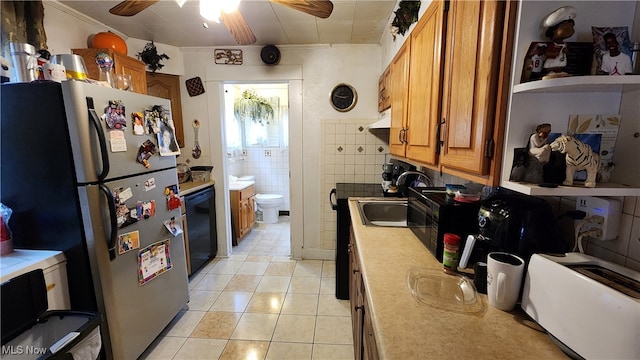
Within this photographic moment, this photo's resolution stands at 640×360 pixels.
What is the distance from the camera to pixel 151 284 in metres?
1.69

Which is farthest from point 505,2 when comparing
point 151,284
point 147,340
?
point 147,340

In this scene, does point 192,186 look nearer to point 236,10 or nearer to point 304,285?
point 304,285

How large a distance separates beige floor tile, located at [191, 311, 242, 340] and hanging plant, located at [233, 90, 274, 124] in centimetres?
313

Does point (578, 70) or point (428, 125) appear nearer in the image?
point (578, 70)

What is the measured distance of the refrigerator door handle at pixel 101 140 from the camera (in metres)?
1.28

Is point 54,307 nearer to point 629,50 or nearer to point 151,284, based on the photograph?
point 151,284

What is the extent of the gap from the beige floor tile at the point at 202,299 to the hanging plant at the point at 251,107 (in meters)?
2.87

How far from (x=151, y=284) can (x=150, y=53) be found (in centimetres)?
223

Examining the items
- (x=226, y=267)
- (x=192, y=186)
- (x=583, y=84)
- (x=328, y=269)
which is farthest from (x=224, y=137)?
(x=583, y=84)

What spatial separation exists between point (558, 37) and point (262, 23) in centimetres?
217

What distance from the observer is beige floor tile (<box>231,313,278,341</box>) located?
186 centimetres

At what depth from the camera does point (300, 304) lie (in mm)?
2219

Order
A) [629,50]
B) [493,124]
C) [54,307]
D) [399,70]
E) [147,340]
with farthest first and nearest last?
[399,70] → [147,340] → [54,307] → [493,124] → [629,50]

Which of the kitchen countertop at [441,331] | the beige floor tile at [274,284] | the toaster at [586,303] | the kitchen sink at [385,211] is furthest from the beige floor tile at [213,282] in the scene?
the toaster at [586,303]
